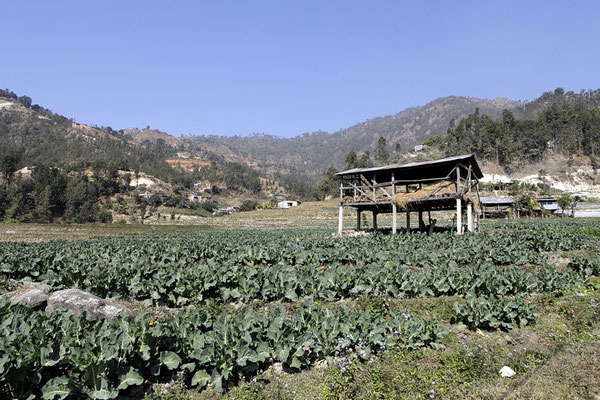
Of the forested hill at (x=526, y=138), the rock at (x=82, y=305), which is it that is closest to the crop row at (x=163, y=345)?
the rock at (x=82, y=305)

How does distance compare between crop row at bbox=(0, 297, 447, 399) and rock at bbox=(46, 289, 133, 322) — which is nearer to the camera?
crop row at bbox=(0, 297, 447, 399)

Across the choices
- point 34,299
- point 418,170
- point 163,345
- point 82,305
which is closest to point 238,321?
point 163,345

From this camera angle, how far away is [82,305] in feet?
21.9

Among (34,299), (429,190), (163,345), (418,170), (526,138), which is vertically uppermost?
(526,138)

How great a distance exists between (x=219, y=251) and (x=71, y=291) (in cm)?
867

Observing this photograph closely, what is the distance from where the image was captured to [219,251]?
15781 mm

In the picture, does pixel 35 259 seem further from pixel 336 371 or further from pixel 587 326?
pixel 587 326

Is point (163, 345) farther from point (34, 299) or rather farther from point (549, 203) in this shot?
point (549, 203)

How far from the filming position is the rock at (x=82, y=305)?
667cm

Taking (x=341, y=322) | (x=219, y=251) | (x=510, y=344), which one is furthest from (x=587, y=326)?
(x=219, y=251)

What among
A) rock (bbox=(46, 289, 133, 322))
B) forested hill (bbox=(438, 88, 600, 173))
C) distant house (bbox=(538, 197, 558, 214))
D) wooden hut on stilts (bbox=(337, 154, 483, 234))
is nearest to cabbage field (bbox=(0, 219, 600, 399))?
rock (bbox=(46, 289, 133, 322))

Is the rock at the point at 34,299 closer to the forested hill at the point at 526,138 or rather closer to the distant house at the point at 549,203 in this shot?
the distant house at the point at 549,203

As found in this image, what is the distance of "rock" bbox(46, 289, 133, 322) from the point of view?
6672 millimetres

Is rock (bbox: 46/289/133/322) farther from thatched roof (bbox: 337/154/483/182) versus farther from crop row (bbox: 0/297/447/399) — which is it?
thatched roof (bbox: 337/154/483/182)
